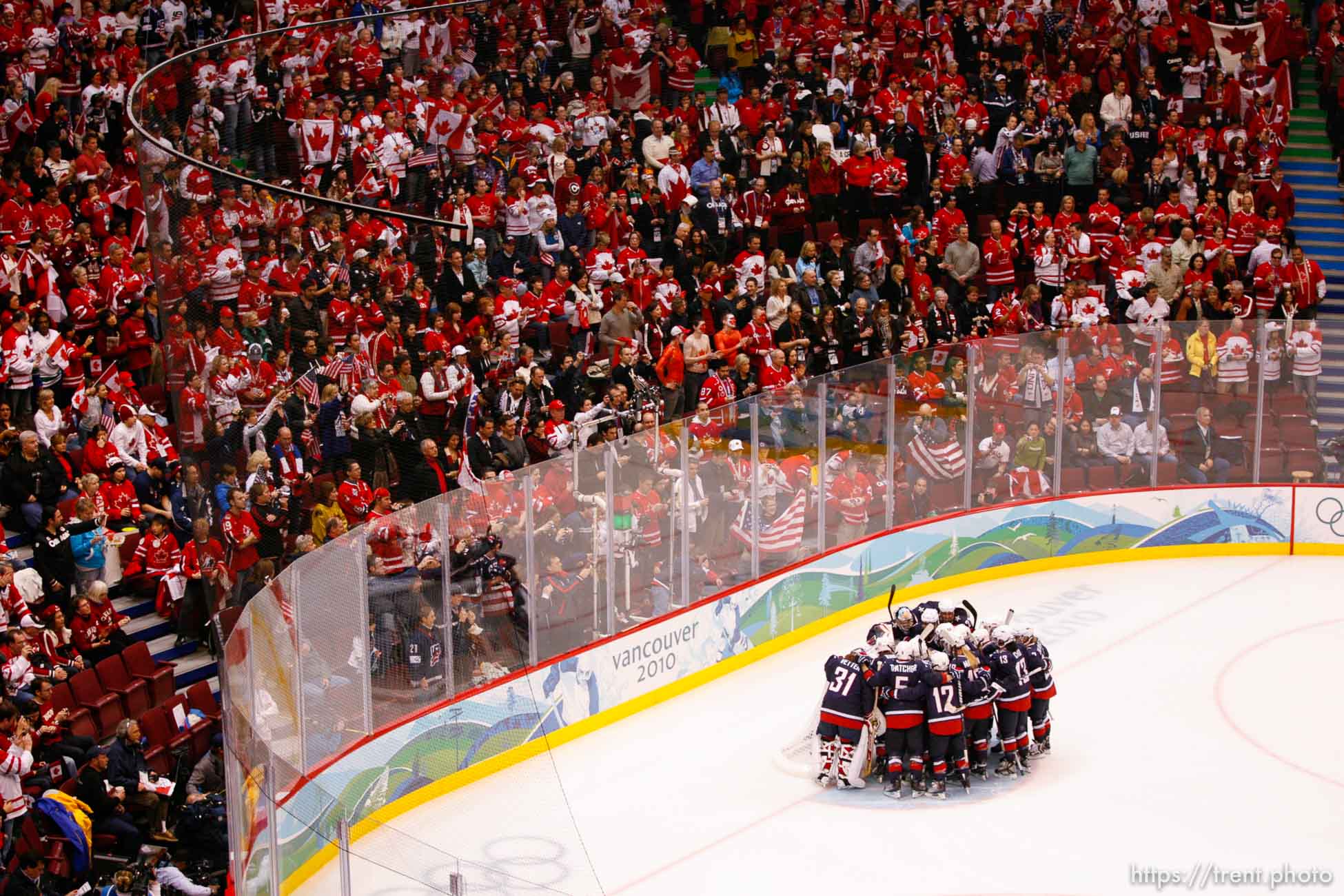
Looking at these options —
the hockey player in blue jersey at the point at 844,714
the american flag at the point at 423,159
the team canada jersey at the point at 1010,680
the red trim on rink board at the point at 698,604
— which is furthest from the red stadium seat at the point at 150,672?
the team canada jersey at the point at 1010,680

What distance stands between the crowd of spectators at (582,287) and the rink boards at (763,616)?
0.26 m

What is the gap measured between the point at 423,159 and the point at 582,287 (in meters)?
2.15

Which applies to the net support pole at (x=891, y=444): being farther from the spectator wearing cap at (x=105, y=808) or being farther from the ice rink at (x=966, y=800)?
the spectator wearing cap at (x=105, y=808)

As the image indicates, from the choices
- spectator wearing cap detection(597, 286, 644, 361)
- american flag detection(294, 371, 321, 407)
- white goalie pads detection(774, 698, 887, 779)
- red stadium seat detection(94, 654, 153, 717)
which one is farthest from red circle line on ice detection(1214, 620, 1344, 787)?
red stadium seat detection(94, 654, 153, 717)

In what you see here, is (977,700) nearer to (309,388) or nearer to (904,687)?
(904,687)

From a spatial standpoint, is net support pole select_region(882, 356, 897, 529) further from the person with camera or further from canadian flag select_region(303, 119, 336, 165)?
the person with camera

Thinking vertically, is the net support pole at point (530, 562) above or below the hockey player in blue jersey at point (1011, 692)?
above

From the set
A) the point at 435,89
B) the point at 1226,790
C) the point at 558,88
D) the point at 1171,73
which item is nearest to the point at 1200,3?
the point at 1171,73

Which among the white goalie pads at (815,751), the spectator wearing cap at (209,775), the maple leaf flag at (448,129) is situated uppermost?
the maple leaf flag at (448,129)

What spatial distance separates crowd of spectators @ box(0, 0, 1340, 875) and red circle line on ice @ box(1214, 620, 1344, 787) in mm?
2170

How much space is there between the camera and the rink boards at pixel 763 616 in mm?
10297

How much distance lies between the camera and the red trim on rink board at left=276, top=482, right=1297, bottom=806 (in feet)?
35.9

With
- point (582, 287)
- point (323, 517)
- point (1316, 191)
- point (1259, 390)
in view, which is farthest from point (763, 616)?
point (1316, 191)

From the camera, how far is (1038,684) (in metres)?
12.5
